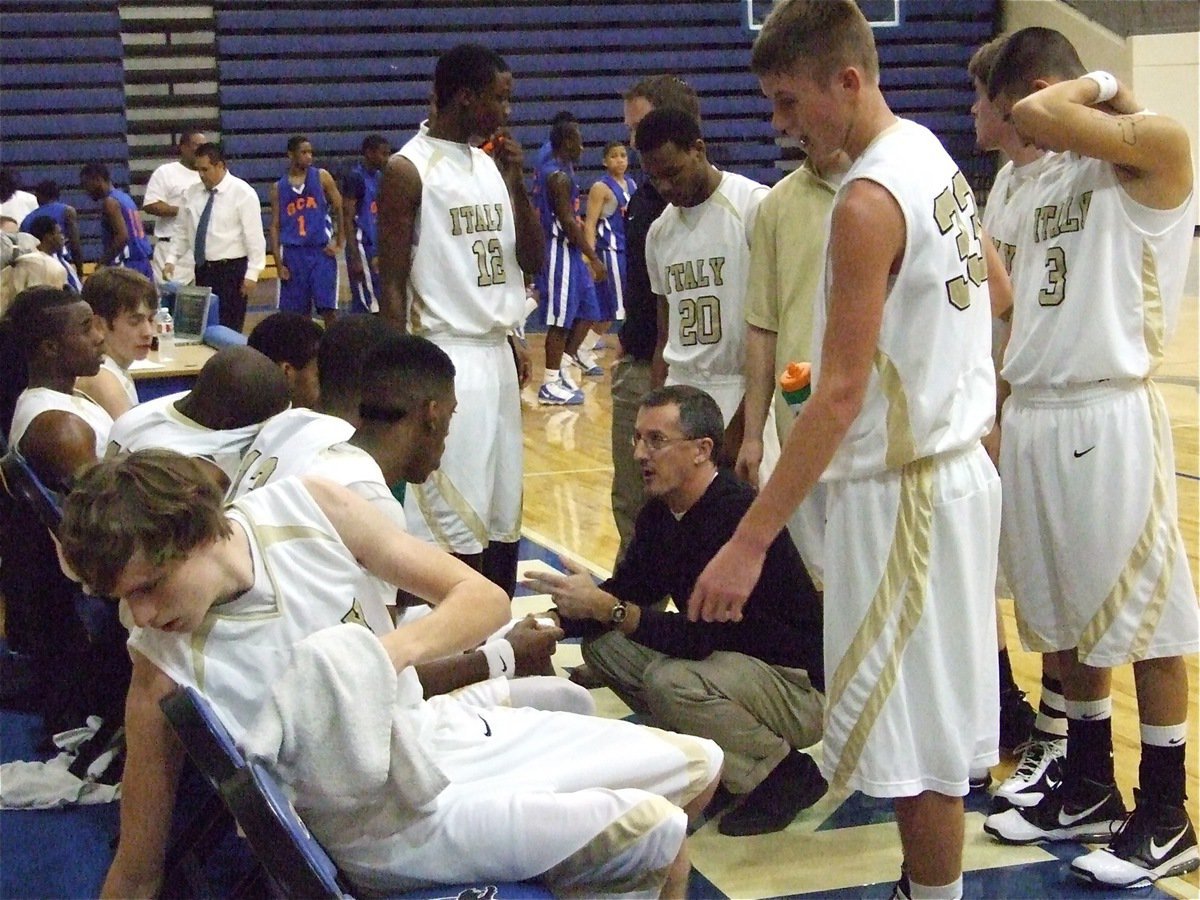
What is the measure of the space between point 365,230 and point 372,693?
35.1 ft

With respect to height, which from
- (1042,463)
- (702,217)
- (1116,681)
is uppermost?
(702,217)

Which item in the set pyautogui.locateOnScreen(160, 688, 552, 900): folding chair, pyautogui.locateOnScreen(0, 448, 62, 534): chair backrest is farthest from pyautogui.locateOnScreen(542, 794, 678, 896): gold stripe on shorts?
pyautogui.locateOnScreen(0, 448, 62, 534): chair backrest

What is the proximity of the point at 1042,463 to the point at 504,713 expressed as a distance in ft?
4.49

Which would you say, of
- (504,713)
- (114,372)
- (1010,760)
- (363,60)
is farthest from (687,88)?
(363,60)

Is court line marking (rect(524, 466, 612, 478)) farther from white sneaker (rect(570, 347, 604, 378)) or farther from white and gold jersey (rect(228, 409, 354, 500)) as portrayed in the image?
white and gold jersey (rect(228, 409, 354, 500))

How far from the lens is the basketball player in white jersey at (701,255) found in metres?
3.91

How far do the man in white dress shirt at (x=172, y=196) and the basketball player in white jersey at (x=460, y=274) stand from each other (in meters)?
6.84

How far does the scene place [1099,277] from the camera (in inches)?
112

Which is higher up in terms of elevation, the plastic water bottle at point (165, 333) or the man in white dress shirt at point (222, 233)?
the man in white dress shirt at point (222, 233)

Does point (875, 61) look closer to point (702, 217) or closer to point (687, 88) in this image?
point (702, 217)

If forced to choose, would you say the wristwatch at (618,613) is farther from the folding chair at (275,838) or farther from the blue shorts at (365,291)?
the blue shorts at (365,291)

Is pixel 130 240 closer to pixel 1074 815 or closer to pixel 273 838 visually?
pixel 1074 815

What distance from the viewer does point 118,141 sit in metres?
13.8

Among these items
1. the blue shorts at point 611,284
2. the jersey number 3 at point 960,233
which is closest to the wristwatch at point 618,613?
the jersey number 3 at point 960,233
